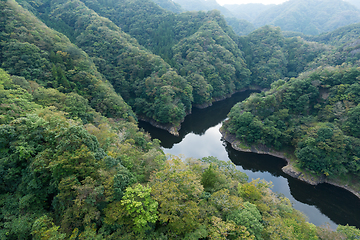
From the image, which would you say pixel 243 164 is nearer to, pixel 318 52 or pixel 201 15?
pixel 318 52

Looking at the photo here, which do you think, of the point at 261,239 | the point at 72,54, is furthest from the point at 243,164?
the point at 72,54

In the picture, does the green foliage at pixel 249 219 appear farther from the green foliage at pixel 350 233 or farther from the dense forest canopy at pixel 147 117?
the green foliage at pixel 350 233

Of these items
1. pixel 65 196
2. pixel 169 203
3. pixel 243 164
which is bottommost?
pixel 243 164

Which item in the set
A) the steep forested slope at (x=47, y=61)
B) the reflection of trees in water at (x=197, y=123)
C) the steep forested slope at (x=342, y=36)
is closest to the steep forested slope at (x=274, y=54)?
the steep forested slope at (x=342, y=36)

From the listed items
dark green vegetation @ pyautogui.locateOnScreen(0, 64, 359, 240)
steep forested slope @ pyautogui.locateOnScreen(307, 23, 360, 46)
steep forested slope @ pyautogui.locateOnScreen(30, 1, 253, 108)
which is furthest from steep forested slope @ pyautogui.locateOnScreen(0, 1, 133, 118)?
steep forested slope @ pyautogui.locateOnScreen(307, 23, 360, 46)

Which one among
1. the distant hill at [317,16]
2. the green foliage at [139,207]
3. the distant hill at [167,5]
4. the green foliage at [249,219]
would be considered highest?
the distant hill at [317,16]
